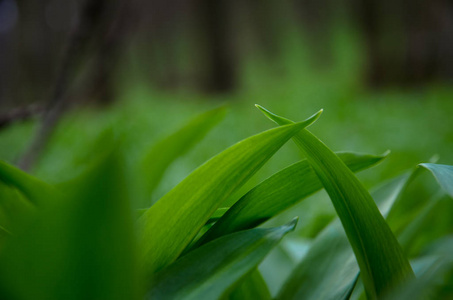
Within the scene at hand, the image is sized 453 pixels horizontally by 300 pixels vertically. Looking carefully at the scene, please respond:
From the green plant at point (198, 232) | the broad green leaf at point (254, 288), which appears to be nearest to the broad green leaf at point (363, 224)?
the green plant at point (198, 232)

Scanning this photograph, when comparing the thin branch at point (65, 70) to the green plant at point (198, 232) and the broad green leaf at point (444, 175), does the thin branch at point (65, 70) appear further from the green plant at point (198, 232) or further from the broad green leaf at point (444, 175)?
the broad green leaf at point (444, 175)

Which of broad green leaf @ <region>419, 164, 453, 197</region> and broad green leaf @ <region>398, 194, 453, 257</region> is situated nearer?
Result: broad green leaf @ <region>419, 164, 453, 197</region>

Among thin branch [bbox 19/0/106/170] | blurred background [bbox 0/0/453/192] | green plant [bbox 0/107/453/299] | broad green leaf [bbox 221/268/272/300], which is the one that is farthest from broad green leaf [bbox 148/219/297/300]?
thin branch [bbox 19/0/106/170]

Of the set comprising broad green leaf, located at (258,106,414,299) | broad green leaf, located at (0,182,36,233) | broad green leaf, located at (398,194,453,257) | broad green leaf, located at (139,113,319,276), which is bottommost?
broad green leaf, located at (398,194,453,257)

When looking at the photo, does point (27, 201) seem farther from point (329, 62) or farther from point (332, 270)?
point (329, 62)

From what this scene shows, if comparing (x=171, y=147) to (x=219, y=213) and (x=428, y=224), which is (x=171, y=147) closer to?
(x=219, y=213)

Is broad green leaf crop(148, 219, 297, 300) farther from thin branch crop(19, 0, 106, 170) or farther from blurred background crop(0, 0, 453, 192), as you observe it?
thin branch crop(19, 0, 106, 170)
